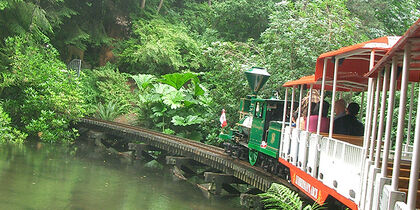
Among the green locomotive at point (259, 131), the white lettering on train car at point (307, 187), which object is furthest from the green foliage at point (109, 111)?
Result: the white lettering on train car at point (307, 187)

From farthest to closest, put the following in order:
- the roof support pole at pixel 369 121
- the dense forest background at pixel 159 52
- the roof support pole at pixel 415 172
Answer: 1. the dense forest background at pixel 159 52
2. the roof support pole at pixel 369 121
3. the roof support pole at pixel 415 172

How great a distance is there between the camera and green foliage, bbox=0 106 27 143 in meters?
15.5

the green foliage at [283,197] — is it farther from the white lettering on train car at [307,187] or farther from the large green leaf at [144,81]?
the large green leaf at [144,81]

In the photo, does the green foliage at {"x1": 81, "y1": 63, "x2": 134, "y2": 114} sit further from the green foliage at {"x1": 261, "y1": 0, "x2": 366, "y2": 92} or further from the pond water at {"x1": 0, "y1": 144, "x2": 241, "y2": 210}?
the green foliage at {"x1": 261, "y1": 0, "x2": 366, "y2": 92}

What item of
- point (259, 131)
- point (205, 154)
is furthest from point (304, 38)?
point (205, 154)

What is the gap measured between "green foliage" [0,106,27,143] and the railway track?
147 inches

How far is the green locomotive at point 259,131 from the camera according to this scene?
10156 mm

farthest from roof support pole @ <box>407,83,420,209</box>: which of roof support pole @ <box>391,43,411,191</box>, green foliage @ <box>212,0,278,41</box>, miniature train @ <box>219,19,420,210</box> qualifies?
green foliage @ <box>212,0,278,41</box>

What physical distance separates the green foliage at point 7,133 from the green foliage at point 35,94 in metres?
0.82

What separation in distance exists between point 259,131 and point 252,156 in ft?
3.93

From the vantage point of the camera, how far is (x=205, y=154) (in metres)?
13.5

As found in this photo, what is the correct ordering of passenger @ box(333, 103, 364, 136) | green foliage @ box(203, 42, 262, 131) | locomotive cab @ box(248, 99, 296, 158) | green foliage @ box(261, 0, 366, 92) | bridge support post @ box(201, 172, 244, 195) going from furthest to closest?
1. green foliage @ box(203, 42, 262, 131)
2. green foliage @ box(261, 0, 366, 92)
3. bridge support post @ box(201, 172, 244, 195)
4. locomotive cab @ box(248, 99, 296, 158)
5. passenger @ box(333, 103, 364, 136)

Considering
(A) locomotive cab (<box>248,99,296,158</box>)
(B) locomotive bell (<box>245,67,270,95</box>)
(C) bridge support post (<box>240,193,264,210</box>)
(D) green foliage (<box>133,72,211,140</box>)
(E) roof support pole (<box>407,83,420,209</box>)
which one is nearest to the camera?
(E) roof support pole (<box>407,83,420,209</box>)

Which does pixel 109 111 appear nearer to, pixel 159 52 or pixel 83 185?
pixel 159 52
